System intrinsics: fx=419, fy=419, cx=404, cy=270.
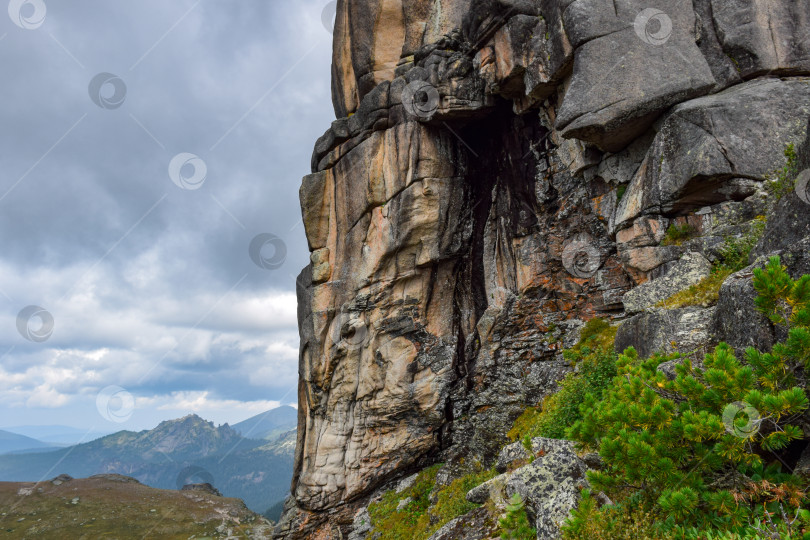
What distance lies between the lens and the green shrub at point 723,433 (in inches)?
220

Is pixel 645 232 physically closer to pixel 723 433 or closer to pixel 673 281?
pixel 673 281

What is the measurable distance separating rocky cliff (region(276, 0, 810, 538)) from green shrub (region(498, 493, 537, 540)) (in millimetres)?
5848

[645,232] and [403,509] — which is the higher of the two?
[645,232]

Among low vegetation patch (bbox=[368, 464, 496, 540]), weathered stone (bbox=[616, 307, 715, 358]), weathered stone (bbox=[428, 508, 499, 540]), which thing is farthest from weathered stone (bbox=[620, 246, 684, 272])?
weathered stone (bbox=[428, 508, 499, 540])

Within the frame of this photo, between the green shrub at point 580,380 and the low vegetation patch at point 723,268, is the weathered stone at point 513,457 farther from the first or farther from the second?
the low vegetation patch at point 723,268

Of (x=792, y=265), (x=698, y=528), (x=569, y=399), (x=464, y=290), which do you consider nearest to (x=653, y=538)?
(x=698, y=528)

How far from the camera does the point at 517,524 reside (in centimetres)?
956

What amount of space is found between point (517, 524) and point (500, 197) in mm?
21782

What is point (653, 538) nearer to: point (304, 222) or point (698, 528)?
point (698, 528)

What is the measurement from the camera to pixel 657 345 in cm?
1203

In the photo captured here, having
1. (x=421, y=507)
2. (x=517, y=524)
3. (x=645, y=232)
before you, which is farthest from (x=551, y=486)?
Result: (x=421, y=507)

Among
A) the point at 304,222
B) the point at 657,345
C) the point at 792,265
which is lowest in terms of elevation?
the point at 657,345

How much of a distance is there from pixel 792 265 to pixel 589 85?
1402 centimetres

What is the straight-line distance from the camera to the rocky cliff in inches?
637
